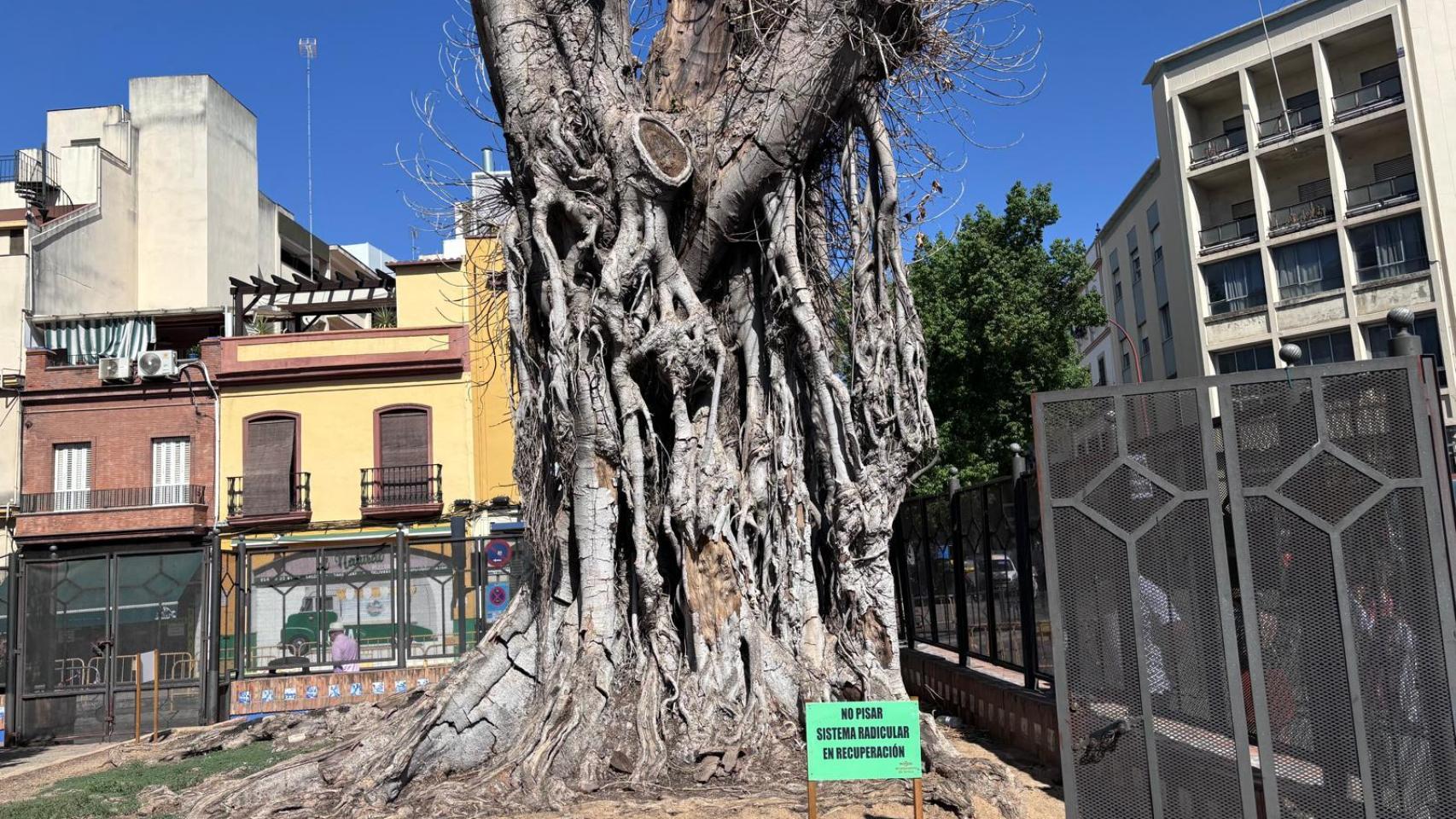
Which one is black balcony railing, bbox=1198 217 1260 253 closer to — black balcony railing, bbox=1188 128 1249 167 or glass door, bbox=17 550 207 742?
black balcony railing, bbox=1188 128 1249 167

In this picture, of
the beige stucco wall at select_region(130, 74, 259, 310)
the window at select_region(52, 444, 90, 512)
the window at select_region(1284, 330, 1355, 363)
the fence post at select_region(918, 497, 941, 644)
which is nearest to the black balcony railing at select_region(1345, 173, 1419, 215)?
the window at select_region(1284, 330, 1355, 363)

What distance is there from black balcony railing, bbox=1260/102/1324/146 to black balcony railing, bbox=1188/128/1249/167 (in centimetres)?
52

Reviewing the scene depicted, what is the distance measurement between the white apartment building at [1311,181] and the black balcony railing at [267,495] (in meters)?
25.1

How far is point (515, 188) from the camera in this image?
8.27m

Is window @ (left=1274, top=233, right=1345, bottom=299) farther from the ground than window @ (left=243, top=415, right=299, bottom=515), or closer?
farther from the ground

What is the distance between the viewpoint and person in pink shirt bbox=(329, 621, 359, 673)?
14422 millimetres

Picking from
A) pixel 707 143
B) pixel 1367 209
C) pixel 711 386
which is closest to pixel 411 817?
pixel 711 386

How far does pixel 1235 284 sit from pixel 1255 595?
97.0ft

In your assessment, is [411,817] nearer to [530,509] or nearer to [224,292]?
[530,509]

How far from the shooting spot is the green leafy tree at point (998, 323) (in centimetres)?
2506

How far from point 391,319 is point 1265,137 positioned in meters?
24.9

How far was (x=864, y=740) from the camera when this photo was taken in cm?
527

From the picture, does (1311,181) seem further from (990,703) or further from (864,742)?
(864,742)

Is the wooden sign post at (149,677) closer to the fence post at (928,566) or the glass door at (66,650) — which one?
the glass door at (66,650)
